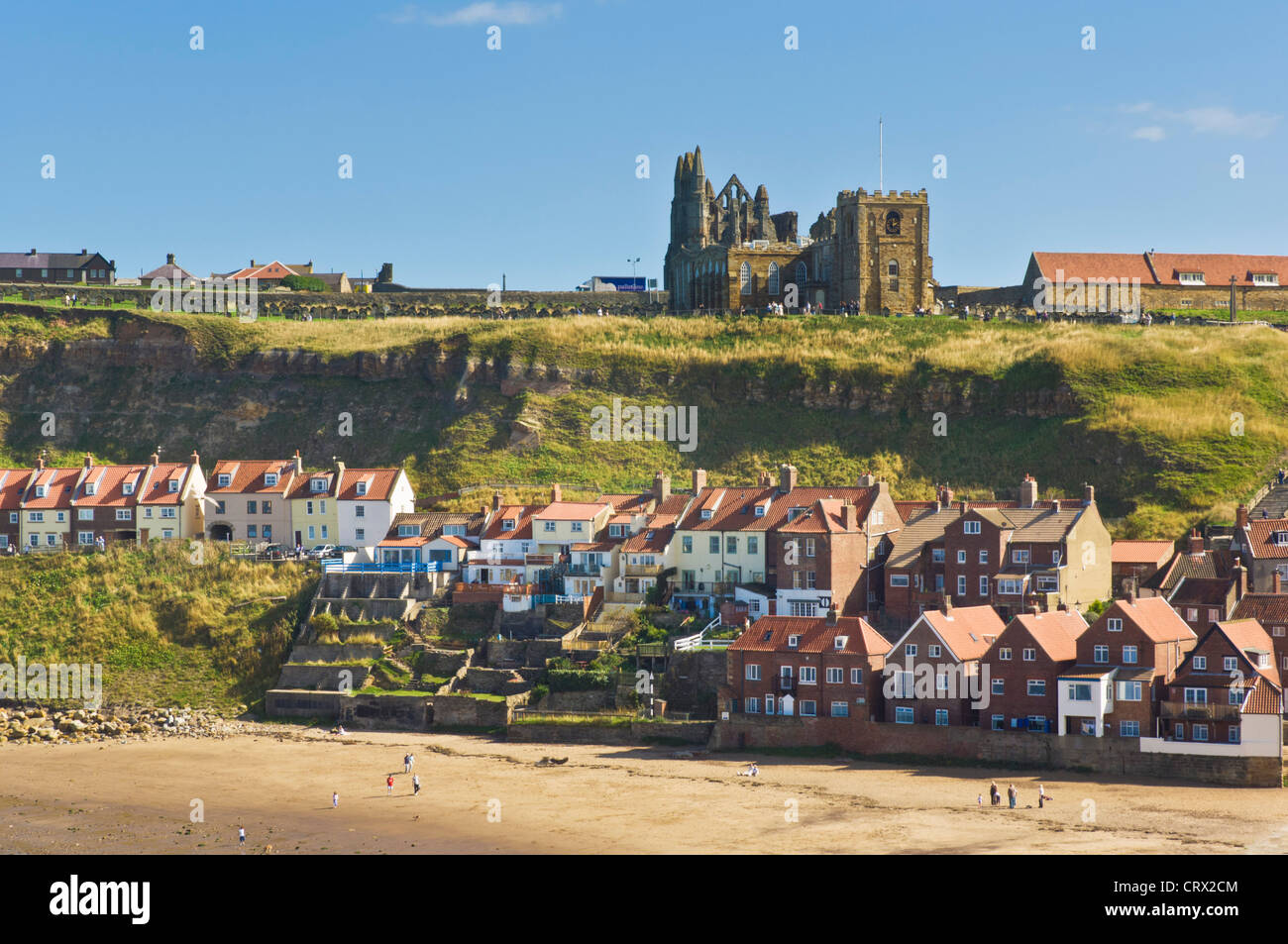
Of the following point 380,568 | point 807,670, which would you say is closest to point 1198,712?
point 807,670

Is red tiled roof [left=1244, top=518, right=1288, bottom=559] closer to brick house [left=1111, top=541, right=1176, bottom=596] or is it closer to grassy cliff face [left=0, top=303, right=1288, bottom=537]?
brick house [left=1111, top=541, right=1176, bottom=596]

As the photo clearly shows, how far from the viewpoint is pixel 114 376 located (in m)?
111

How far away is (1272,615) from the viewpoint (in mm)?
63125

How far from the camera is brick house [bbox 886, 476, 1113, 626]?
66438mm

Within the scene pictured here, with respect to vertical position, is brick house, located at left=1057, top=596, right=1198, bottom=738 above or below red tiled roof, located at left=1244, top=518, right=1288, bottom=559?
below

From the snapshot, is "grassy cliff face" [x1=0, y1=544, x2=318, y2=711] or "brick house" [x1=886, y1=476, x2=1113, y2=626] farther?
"grassy cliff face" [x1=0, y1=544, x2=318, y2=711]

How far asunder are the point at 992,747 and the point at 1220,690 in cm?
799

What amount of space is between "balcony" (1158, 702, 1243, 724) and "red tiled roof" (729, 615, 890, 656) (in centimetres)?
1053

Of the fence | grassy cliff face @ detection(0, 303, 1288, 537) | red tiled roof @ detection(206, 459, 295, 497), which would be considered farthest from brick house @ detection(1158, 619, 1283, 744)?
red tiled roof @ detection(206, 459, 295, 497)

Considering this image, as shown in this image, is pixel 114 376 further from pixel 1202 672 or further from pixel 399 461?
pixel 1202 672

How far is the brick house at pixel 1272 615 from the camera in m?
62.3
